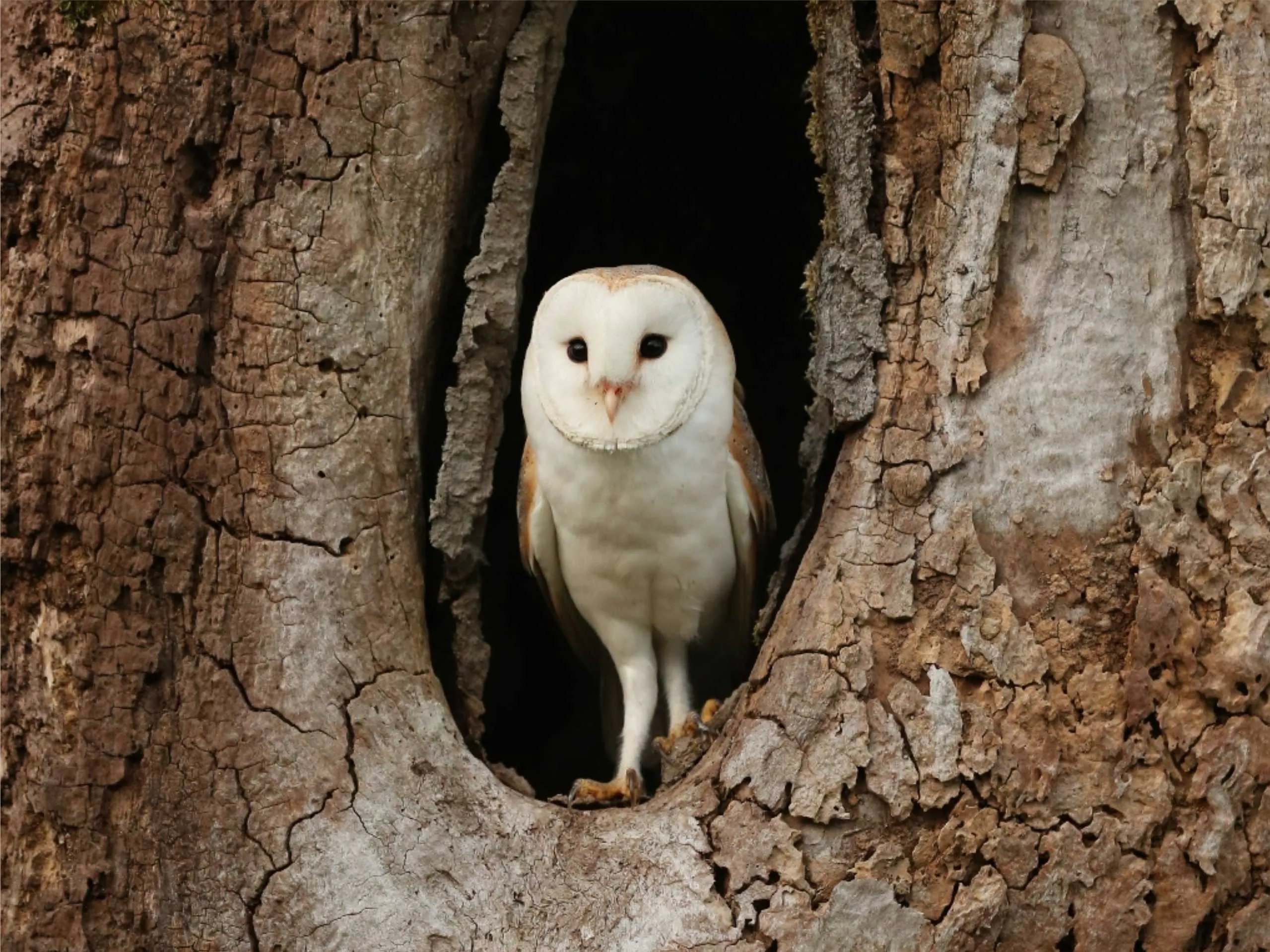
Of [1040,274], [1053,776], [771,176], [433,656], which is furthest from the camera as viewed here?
[771,176]

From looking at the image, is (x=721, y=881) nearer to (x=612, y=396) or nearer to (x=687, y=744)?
(x=687, y=744)

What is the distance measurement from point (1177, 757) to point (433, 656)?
1.40 m

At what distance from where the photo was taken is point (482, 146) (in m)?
2.79

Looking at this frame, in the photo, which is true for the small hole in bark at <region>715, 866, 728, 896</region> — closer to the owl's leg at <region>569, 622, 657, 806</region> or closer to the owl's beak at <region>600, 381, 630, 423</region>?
the owl's leg at <region>569, 622, 657, 806</region>

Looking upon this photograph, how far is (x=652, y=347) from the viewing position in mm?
2656

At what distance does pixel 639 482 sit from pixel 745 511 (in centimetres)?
32

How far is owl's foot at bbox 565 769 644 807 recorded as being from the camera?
108 inches

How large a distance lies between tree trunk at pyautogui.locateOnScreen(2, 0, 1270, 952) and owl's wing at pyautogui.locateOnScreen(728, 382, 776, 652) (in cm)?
42

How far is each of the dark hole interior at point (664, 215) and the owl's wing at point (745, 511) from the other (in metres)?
0.82

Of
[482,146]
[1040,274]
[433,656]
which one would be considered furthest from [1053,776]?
[482,146]

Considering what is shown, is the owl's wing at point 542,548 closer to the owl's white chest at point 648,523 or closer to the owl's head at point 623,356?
the owl's white chest at point 648,523

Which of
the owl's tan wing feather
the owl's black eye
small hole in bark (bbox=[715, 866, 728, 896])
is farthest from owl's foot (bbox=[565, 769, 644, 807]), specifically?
the owl's black eye

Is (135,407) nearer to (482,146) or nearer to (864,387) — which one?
(482,146)

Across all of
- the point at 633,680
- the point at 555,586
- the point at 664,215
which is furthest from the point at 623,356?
the point at 664,215
